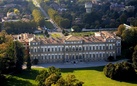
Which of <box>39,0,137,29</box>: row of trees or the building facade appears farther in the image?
<box>39,0,137,29</box>: row of trees

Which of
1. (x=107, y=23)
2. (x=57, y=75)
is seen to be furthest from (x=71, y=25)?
(x=57, y=75)

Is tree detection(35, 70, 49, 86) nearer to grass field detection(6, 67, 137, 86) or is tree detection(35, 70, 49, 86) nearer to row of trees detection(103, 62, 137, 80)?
grass field detection(6, 67, 137, 86)

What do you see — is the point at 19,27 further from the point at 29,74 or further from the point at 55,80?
the point at 55,80

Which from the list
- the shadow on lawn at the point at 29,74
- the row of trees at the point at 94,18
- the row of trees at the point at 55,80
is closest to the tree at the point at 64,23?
the row of trees at the point at 94,18

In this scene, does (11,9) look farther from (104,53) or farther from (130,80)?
(130,80)

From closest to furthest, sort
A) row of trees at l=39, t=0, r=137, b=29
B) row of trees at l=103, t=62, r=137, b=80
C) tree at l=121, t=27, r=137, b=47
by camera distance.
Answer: row of trees at l=103, t=62, r=137, b=80
tree at l=121, t=27, r=137, b=47
row of trees at l=39, t=0, r=137, b=29

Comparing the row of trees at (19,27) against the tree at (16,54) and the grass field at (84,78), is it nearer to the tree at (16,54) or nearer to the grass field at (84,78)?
the tree at (16,54)

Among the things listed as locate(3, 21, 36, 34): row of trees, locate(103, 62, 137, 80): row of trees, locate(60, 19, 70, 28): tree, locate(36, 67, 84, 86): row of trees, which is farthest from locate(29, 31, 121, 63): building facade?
locate(60, 19, 70, 28): tree
